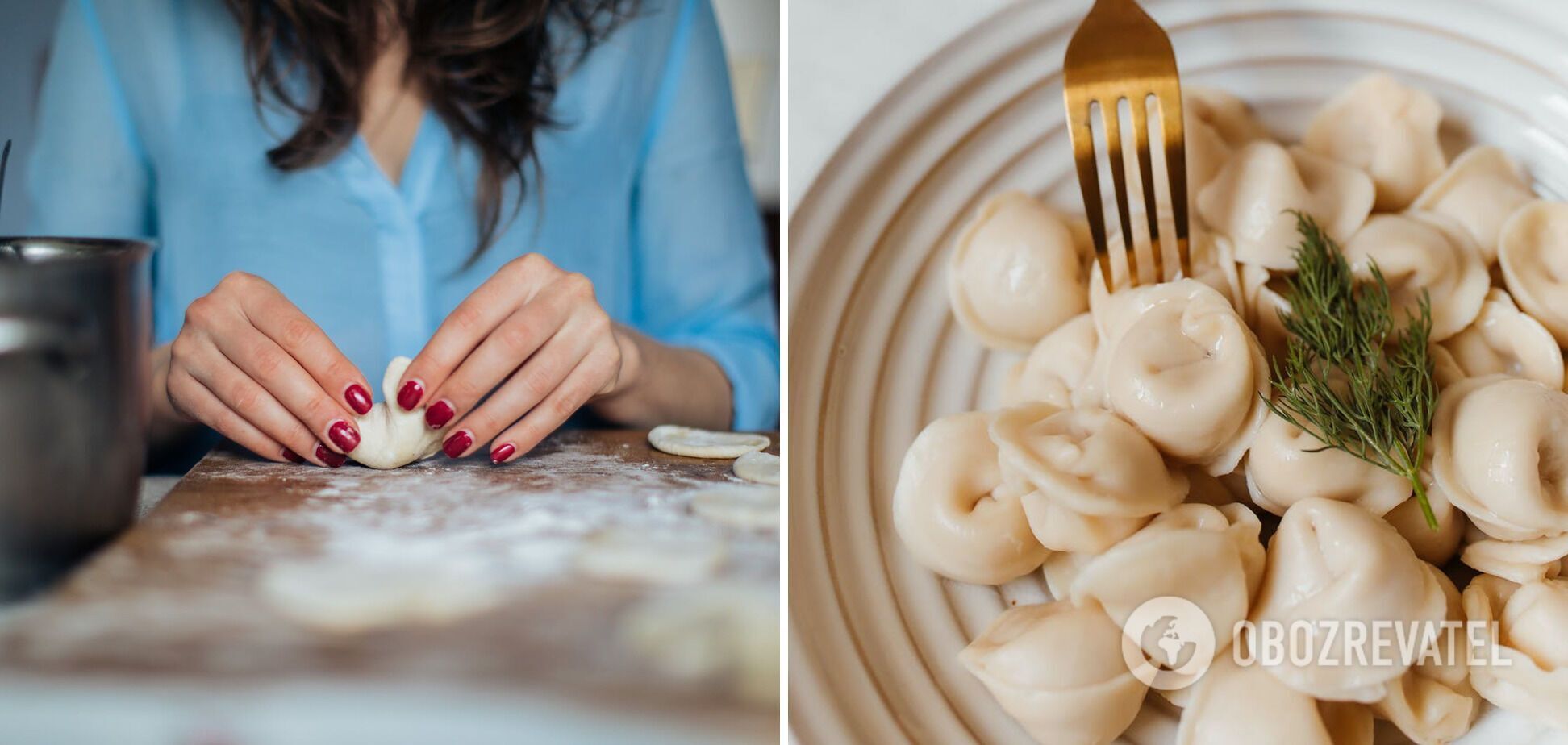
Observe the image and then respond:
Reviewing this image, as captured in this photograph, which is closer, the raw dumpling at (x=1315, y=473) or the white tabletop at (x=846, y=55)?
the raw dumpling at (x=1315, y=473)

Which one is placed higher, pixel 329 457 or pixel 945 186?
pixel 945 186

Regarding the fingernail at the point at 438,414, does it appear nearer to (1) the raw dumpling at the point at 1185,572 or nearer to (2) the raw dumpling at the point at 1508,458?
(1) the raw dumpling at the point at 1185,572

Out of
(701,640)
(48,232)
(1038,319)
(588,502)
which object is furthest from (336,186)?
(1038,319)

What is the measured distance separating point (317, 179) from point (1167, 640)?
0.76 meters

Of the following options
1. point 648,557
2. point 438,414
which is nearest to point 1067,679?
point 648,557

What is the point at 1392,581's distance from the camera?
0.65 m

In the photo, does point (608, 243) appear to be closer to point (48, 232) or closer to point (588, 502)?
point (588, 502)

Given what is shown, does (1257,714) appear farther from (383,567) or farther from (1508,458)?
(383,567)

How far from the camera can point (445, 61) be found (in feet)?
2.60

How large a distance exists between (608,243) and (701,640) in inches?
14.3

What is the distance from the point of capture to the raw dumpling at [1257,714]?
639 mm

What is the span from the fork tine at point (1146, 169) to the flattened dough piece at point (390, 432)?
24.7 inches

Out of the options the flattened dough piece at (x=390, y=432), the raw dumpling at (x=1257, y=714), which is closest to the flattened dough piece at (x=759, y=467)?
the flattened dough piece at (x=390, y=432)

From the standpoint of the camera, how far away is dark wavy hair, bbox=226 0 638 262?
2.51ft
